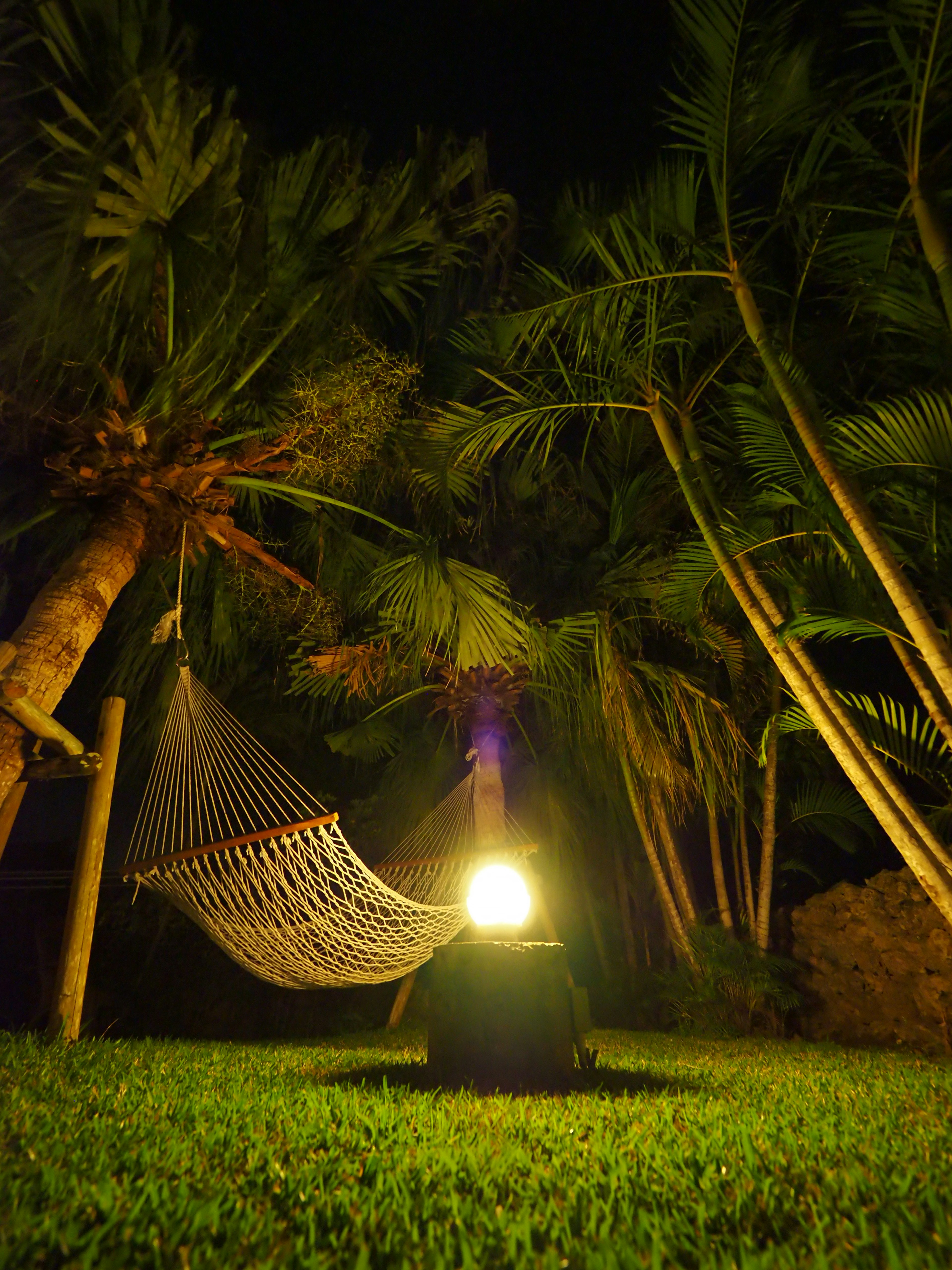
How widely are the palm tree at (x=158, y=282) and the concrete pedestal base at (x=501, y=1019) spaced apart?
1670 millimetres

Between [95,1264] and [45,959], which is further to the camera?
[45,959]

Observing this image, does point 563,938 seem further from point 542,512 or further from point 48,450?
point 48,450

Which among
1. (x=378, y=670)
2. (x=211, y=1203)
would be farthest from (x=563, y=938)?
(x=211, y=1203)

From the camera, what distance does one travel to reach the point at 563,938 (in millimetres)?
6211

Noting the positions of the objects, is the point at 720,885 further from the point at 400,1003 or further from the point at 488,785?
the point at 400,1003

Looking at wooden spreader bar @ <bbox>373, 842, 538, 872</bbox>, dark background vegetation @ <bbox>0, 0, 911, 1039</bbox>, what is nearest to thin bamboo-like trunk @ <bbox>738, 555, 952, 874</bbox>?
wooden spreader bar @ <bbox>373, 842, 538, 872</bbox>

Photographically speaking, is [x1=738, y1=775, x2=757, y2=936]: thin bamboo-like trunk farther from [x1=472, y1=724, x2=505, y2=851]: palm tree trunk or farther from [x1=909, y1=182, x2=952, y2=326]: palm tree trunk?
[x1=909, y1=182, x2=952, y2=326]: palm tree trunk

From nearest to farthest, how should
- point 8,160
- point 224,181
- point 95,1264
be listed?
point 95,1264 < point 8,160 < point 224,181

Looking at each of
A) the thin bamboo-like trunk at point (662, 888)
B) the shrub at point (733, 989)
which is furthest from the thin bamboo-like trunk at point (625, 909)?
the shrub at point (733, 989)

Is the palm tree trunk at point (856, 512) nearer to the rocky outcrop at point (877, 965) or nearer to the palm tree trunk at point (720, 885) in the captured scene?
the rocky outcrop at point (877, 965)

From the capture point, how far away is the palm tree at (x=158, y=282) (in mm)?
2363

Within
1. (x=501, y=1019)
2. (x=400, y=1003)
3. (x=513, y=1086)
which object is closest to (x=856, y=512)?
(x=501, y=1019)

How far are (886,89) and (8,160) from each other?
280 centimetres

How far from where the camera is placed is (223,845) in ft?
9.07
